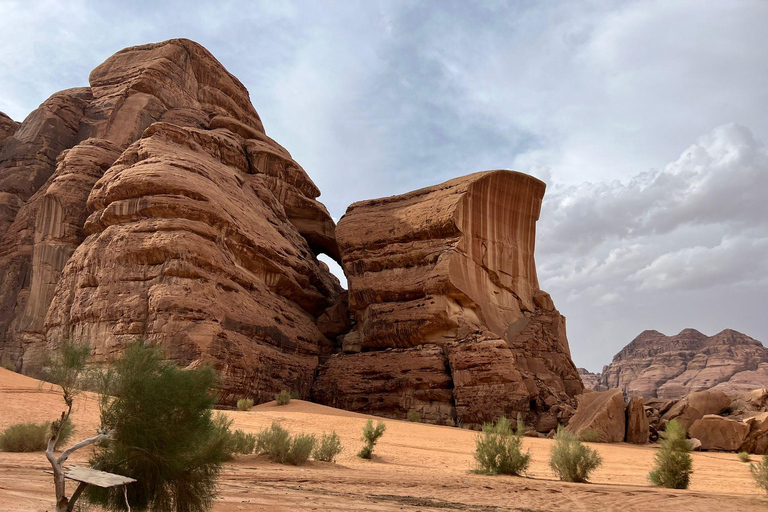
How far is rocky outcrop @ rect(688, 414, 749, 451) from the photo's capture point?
61.2 feet

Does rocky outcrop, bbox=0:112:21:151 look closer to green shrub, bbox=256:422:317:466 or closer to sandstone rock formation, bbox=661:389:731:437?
green shrub, bbox=256:422:317:466

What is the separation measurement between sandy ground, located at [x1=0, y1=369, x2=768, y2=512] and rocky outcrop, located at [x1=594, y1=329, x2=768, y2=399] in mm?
65449

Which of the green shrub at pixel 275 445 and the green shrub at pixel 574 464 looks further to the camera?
the green shrub at pixel 275 445

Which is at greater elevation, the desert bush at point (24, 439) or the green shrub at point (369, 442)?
the green shrub at point (369, 442)

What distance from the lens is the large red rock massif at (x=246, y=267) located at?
21797mm

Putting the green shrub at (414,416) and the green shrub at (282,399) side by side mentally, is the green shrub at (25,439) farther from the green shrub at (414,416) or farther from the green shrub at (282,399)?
the green shrub at (414,416)

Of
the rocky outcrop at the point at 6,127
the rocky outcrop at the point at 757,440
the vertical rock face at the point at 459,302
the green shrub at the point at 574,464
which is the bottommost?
the green shrub at the point at 574,464

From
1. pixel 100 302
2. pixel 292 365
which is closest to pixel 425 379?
pixel 292 365

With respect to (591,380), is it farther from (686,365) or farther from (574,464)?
(574,464)

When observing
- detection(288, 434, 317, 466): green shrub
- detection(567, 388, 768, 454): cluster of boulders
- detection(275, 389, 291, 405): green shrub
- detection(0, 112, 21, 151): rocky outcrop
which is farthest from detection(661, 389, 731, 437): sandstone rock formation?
detection(0, 112, 21, 151): rocky outcrop

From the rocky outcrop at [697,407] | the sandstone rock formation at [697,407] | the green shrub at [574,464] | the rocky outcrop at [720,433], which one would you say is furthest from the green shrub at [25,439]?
the sandstone rock formation at [697,407]

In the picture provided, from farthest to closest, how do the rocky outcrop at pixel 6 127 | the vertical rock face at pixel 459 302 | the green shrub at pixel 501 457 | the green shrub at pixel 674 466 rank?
1. the rocky outcrop at pixel 6 127
2. the vertical rock face at pixel 459 302
3. the green shrub at pixel 501 457
4. the green shrub at pixel 674 466

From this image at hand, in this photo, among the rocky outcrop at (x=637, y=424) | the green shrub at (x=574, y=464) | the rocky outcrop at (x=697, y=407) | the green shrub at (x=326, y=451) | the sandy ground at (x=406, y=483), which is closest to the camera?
the sandy ground at (x=406, y=483)

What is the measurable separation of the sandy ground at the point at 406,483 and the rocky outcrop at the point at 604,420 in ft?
9.68
